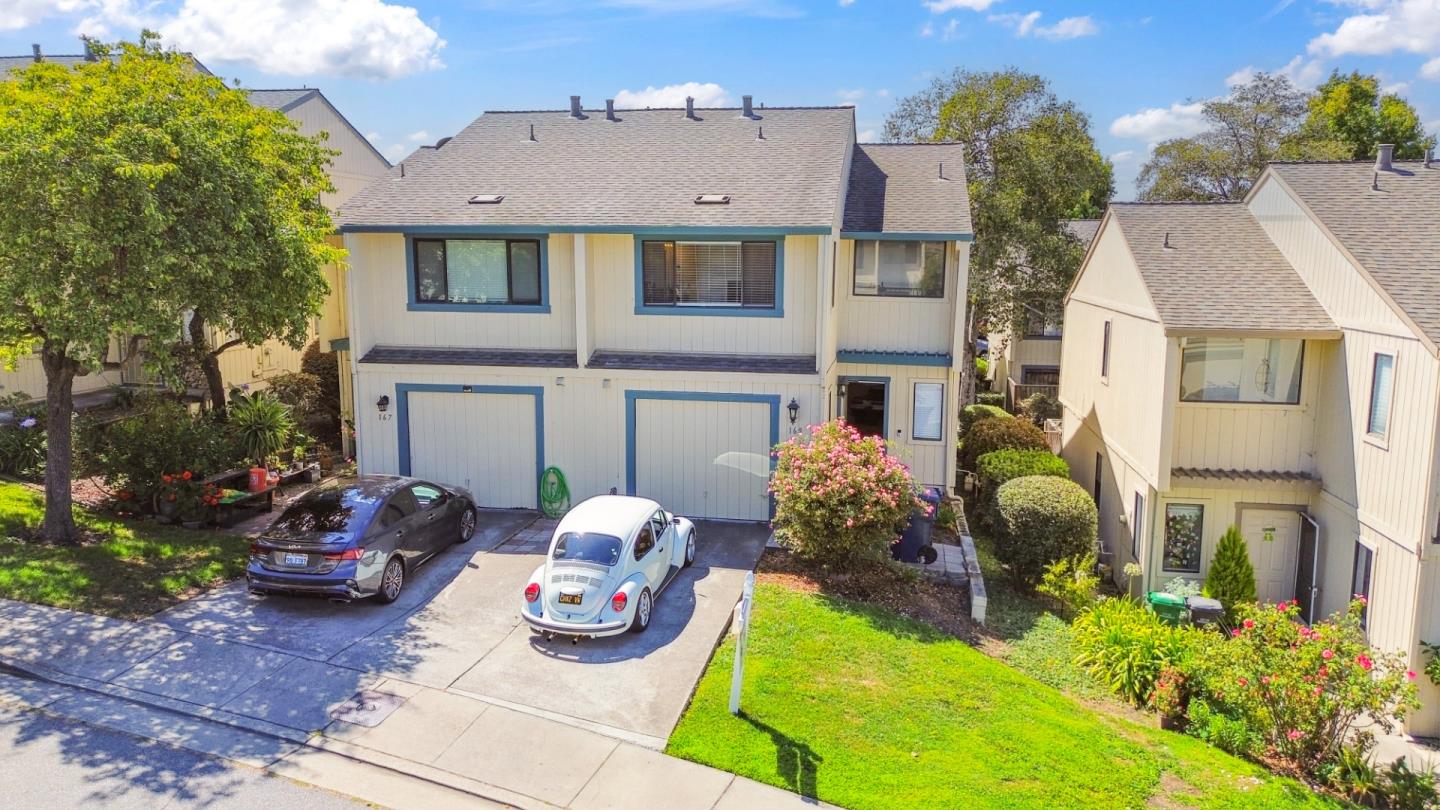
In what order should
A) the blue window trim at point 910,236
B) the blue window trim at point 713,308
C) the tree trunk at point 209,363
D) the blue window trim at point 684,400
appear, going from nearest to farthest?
the blue window trim at point 684,400 → the blue window trim at point 713,308 → the blue window trim at point 910,236 → the tree trunk at point 209,363

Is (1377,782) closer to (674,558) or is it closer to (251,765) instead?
(674,558)

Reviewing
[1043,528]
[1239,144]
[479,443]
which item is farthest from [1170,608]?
[1239,144]

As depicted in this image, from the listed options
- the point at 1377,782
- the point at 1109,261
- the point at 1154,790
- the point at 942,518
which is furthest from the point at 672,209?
the point at 1377,782

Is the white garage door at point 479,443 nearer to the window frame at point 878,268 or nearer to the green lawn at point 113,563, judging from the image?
the green lawn at point 113,563

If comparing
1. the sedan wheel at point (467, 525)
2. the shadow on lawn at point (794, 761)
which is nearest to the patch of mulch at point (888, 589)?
the shadow on lawn at point (794, 761)

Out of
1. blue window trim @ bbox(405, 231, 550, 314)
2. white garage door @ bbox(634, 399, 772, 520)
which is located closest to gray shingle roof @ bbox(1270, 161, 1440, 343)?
white garage door @ bbox(634, 399, 772, 520)

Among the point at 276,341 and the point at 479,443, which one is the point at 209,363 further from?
the point at 479,443

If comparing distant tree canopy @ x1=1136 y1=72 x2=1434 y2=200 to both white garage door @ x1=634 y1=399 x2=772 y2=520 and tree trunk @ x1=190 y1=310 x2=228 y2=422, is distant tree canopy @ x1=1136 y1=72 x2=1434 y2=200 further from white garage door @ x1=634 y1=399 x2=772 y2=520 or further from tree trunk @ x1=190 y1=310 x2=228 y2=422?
tree trunk @ x1=190 y1=310 x2=228 y2=422
